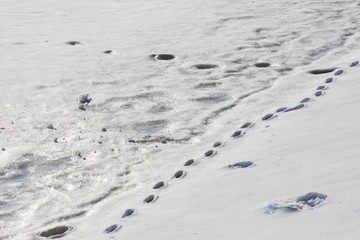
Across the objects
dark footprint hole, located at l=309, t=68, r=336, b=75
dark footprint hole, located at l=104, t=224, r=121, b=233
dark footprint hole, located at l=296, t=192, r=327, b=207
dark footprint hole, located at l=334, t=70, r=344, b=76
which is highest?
dark footprint hole, located at l=296, t=192, r=327, b=207

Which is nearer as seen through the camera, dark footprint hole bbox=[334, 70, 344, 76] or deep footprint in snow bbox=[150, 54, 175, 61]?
dark footprint hole bbox=[334, 70, 344, 76]

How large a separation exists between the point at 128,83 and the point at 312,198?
3510 millimetres

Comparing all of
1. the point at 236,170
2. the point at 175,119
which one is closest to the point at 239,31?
the point at 175,119

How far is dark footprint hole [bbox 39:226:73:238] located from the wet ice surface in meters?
0.13

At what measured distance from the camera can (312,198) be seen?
388cm

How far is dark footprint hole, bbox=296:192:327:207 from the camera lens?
3.81 meters

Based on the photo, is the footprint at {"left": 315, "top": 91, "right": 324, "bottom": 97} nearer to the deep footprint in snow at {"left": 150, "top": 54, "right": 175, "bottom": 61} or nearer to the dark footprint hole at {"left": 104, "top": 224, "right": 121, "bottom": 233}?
the deep footprint in snow at {"left": 150, "top": 54, "right": 175, "bottom": 61}

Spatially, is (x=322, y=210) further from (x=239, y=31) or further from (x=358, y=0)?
(x=358, y=0)

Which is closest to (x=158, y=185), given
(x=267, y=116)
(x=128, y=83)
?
(x=267, y=116)

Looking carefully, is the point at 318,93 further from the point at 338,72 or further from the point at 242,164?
the point at 242,164

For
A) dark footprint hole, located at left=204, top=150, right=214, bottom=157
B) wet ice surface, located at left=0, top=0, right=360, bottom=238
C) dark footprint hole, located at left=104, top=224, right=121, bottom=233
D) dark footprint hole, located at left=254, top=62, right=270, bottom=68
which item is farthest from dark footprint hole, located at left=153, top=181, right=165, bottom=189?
dark footprint hole, located at left=254, top=62, right=270, bottom=68

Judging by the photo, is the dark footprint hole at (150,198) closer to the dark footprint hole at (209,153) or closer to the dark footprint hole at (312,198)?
Answer: the dark footprint hole at (209,153)

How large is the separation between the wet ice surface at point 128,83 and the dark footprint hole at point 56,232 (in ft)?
0.42

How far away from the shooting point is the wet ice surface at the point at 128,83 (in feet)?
16.9
